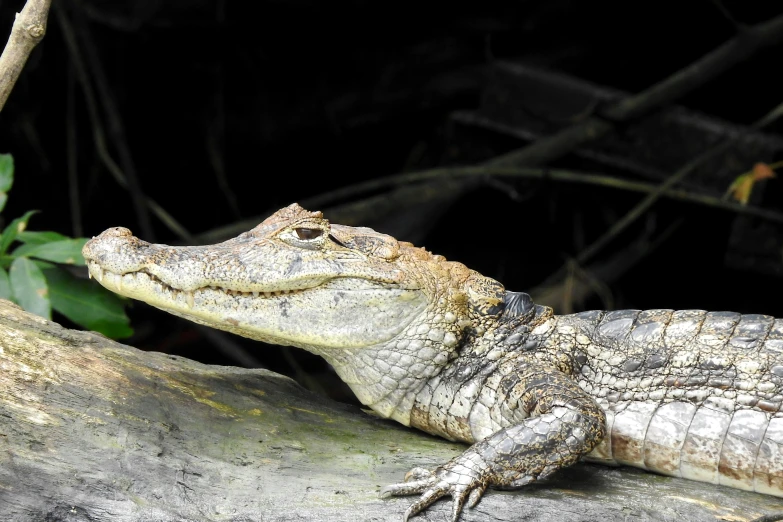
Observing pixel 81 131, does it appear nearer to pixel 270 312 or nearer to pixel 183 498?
pixel 270 312

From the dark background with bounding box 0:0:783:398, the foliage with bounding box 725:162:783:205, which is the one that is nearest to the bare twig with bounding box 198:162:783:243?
the foliage with bounding box 725:162:783:205

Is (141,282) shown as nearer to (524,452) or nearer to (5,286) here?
(5,286)

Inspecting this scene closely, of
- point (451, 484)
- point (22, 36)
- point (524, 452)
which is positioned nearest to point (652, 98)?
point (524, 452)

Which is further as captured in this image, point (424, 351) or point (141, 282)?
point (424, 351)

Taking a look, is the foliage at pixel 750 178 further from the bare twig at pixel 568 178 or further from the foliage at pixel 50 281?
the foliage at pixel 50 281

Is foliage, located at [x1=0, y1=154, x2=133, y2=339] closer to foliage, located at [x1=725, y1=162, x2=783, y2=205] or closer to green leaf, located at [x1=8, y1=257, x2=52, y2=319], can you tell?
green leaf, located at [x1=8, y1=257, x2=52, y2=319]

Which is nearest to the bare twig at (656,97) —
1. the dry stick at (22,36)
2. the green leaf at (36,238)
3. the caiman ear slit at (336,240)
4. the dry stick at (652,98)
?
the dry stick at (652,98)
